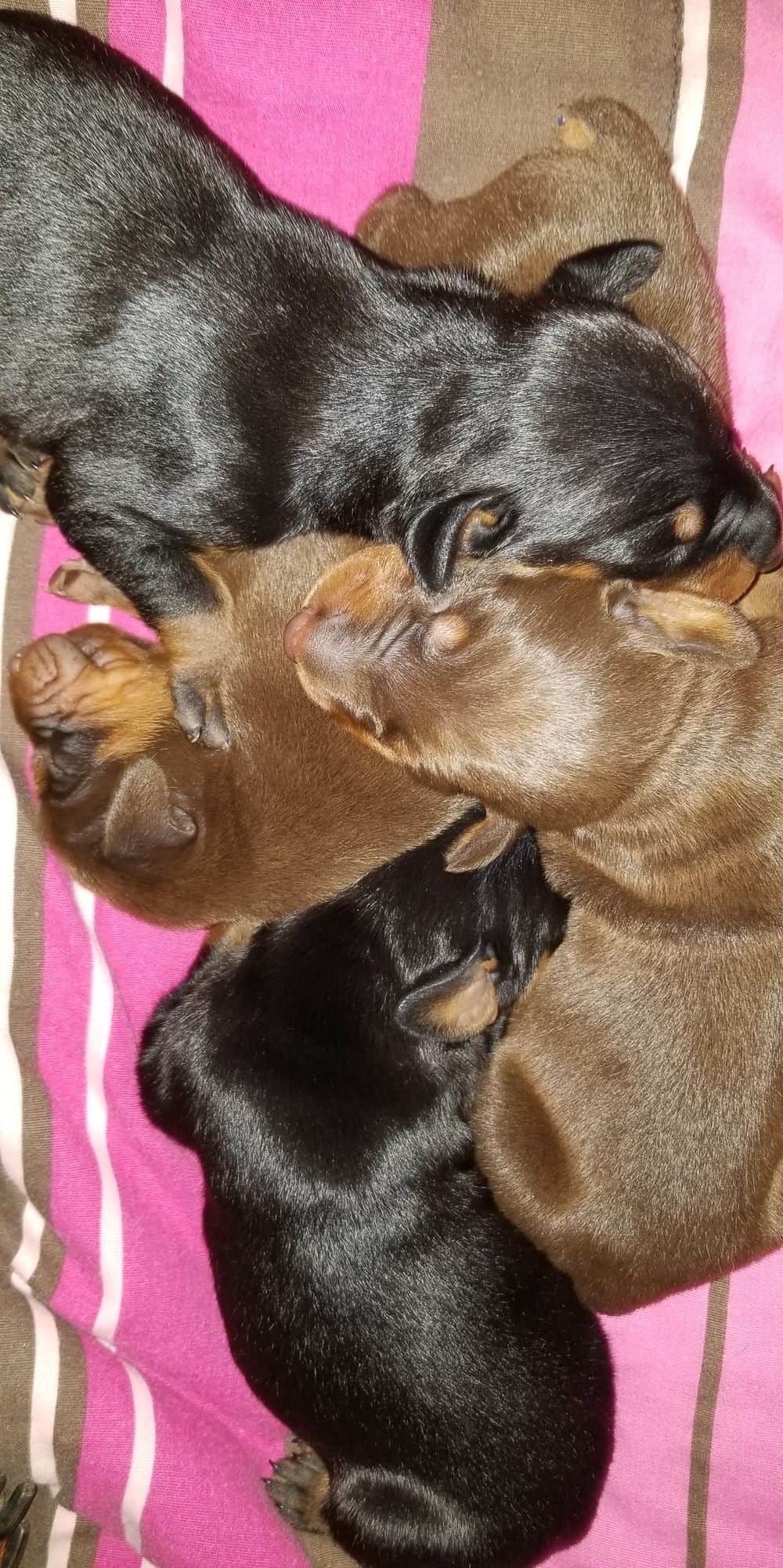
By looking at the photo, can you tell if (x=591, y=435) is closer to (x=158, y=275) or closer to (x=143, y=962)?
(x=158, y=275)

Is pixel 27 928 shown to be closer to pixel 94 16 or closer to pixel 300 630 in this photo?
pixel 300 630

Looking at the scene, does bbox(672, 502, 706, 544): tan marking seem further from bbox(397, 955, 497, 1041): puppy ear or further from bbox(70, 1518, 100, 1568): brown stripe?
bbox(70, 1518, 100, 1568): brown stripe

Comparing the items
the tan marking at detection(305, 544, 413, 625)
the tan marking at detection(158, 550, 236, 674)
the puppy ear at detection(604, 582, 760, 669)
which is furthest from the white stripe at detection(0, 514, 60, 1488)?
the puppy ear at detection(604, 582, 760, 669)

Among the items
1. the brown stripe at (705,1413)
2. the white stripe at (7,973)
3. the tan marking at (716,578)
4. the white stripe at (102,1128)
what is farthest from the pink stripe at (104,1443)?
the tan marking at (716,578)

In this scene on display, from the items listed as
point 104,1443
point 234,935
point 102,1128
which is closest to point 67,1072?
point 102,1128

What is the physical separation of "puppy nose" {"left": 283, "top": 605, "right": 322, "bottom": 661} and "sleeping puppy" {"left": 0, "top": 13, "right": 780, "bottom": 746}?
246 millimetres

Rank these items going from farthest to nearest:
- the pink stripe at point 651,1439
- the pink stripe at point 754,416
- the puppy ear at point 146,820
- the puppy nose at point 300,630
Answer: the pink stripe at point 651,1439 < the pink stripe at point 754,416 < the puppy ear at point 146,820 < the puppy nose at point 300,630

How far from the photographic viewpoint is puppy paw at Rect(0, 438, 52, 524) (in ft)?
11.2

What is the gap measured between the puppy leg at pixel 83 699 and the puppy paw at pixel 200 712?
0.38 ft

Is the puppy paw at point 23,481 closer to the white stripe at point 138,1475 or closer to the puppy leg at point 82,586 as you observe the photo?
the puppy leg at point 82,586

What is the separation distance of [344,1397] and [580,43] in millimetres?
3388

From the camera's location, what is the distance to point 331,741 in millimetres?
3125

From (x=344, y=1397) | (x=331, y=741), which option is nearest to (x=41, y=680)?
(x=331, y=741)

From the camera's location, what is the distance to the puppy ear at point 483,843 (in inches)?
115
